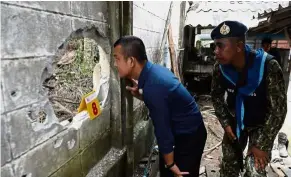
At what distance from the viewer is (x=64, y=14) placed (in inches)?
76.0

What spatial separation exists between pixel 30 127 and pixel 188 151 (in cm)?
156

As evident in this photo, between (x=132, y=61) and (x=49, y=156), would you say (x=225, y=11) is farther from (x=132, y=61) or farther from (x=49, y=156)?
(x=49, y=156)

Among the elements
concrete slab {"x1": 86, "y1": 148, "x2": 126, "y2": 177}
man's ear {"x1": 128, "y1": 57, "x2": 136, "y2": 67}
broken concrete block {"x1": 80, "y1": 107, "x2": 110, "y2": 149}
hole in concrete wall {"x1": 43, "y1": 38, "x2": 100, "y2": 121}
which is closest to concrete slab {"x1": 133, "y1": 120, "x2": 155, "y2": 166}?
concrete slab {"x1": 86, "y1": 148, "x2": 126, "y2": 177}

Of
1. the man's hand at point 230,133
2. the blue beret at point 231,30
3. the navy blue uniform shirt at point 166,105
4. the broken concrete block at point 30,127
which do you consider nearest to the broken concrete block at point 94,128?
the broken concrete block at point 30,127

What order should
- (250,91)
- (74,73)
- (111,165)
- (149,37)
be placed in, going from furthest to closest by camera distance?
(74,73) < (149,37) < (111,165) < (250,91)

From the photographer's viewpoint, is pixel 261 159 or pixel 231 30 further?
pixel 261 159

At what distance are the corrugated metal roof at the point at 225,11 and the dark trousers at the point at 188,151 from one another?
19.8 feet

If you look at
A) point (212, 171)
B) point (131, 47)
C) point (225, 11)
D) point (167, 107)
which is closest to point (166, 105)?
point (167, 107)

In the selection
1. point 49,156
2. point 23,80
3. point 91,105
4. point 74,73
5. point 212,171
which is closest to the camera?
point 23,80

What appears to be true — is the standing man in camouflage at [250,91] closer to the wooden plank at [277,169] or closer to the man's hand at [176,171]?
the man's hand at [176,171]

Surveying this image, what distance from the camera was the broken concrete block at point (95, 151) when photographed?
2.57 metres

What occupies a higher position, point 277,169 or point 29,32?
point 29,32

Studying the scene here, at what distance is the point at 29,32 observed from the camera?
1.55 m

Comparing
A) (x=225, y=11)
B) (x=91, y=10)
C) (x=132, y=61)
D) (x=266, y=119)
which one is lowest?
(x=266, y=119)
